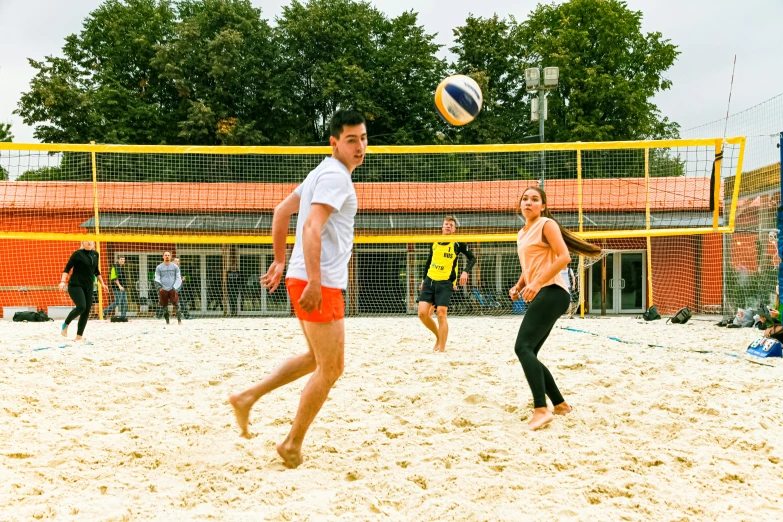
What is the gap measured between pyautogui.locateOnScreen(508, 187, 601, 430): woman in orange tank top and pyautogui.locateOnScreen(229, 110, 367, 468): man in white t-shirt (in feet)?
4.32

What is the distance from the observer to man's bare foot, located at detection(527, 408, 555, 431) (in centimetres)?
377

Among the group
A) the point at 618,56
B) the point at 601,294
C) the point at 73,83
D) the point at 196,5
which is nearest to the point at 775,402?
the point at 601,294

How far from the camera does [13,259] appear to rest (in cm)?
1653

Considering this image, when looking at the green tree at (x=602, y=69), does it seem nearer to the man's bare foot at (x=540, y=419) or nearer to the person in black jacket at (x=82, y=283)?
the person in black jacket at (x=82, y=283)

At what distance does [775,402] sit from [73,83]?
97.0 feet

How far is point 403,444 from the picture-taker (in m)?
3.48

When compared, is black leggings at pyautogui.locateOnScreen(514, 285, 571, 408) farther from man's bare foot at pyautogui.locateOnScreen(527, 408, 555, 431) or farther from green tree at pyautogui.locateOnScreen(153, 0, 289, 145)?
green tree at pyautogui.locateOnScreen(153, 0, 289, 145)

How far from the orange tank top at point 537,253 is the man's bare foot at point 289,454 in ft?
5.96

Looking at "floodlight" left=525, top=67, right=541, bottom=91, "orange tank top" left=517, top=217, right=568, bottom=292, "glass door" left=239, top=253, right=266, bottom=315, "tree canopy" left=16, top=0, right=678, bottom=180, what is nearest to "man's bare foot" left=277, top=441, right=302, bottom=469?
"orange tank top" left=517, top=217, right=568, bottom=292

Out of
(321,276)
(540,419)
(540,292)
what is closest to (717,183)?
(540,292)

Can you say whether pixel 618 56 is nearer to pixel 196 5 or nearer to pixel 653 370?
pixel 196 5

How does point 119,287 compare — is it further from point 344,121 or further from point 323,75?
point 323,75

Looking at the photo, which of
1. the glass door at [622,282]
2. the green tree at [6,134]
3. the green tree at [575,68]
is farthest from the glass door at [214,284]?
the green tree at [6,134]

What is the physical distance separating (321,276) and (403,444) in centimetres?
101
